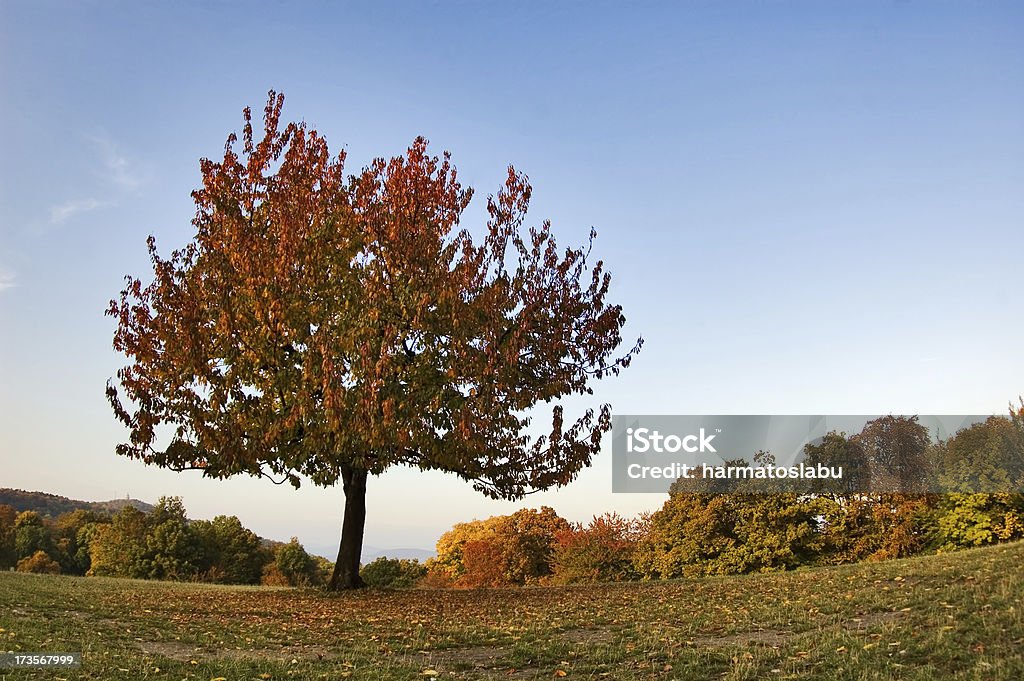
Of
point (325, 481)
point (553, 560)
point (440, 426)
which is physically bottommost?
point (553, 560)

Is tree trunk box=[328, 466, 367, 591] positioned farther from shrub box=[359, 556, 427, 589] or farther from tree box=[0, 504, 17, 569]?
tree box=[0, 504, 17, 569]

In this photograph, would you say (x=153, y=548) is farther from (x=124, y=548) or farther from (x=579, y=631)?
(x=579, y=631)

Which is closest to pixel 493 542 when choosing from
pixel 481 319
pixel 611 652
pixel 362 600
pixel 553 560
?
pixel 553 560

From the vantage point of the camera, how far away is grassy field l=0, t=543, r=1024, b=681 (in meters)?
9.61

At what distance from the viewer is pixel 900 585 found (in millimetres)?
15227

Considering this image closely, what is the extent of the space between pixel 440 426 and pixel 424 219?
5.11m

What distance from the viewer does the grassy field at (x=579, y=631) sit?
31.5 ft

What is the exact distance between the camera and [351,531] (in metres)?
21.4

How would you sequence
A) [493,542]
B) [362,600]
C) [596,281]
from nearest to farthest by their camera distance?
[362,600], [596,281], [493,542]

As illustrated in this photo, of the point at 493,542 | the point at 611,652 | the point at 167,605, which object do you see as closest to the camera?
the point at 611,652

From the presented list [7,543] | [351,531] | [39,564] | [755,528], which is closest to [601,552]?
[755,528]

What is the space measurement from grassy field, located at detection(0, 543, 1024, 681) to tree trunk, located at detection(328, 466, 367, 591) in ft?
5.84

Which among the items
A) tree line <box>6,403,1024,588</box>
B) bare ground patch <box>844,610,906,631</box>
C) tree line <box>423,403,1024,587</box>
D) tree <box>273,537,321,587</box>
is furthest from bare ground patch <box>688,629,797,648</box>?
tree <box>273,537,321,587</box>

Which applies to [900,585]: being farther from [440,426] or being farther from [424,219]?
[424,219]
